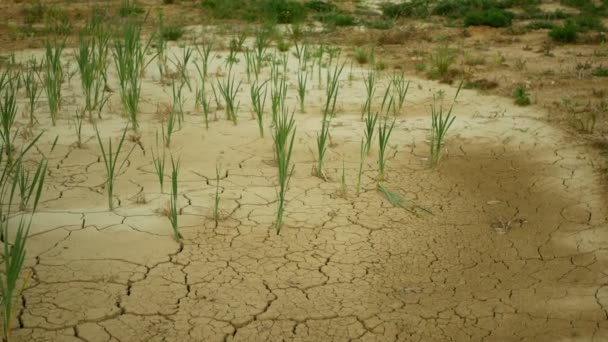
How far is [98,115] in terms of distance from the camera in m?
5.57

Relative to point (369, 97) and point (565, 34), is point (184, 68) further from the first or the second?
point (565, 34)

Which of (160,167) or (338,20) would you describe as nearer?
(160,167)

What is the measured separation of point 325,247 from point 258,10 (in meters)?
7.45

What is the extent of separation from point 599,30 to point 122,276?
8.35m

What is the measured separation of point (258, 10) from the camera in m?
10.5

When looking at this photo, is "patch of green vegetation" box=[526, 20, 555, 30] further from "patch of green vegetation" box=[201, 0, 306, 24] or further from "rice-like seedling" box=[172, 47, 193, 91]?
"rice-like seedling" box=[172, 47, 193, 91]

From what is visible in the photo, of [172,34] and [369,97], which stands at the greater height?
[172,34]

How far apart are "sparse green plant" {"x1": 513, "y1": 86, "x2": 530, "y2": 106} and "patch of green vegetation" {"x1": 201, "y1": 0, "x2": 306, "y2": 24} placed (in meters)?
4.17

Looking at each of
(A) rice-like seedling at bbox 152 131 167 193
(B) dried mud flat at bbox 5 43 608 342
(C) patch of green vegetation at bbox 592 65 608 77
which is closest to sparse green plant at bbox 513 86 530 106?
(B) dried mud flat at bbox 5 43 608 342

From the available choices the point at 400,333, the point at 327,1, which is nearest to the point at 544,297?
the point at 400,333

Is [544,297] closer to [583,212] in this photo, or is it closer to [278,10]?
[583,212]

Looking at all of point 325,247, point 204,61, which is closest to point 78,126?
point 204,61

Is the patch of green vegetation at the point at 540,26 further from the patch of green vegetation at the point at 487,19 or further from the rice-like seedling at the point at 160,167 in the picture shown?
the rice-like seedling at the point at 160,167

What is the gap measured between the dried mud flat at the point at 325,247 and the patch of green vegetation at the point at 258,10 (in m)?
5.07
